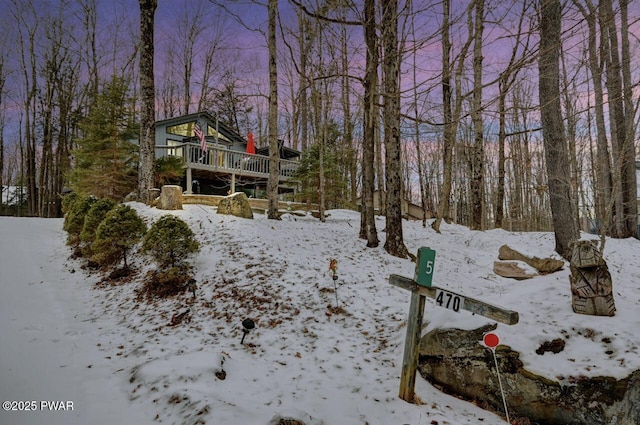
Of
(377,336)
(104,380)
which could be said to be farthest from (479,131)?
(104,380)

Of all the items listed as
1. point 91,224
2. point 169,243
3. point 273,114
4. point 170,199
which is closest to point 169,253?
point 169,243

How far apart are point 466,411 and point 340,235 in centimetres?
617

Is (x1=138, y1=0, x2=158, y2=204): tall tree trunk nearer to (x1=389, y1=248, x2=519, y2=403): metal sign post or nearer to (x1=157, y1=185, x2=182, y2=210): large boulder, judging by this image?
(x1=157, y1=185, x2=182, y2=210): large boulder

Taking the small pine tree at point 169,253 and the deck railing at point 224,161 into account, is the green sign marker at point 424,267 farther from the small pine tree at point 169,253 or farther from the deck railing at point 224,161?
the deck railing at point 224,161

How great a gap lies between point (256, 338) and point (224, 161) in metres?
12.6

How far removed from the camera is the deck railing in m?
14.1

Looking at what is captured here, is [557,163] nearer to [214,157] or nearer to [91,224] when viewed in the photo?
[91,224]

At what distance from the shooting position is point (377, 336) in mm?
4109

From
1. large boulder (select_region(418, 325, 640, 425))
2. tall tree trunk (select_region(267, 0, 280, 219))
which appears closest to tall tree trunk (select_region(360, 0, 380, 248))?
tall tree trunk (select_region(267, 0, 280, 219))

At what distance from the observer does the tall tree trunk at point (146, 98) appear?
31.8 ft

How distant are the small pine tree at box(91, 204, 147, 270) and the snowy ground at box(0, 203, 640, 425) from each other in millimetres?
472

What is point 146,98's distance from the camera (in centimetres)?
971

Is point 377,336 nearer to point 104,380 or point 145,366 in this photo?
point 145,366

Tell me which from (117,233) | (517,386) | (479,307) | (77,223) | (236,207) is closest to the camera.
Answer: (479,307)
